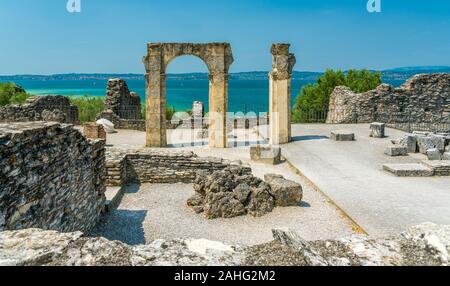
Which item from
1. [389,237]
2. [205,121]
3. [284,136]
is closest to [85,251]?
[389,237]

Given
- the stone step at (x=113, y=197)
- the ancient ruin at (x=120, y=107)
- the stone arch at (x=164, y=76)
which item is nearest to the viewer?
the stone step at (x=113, y=197)

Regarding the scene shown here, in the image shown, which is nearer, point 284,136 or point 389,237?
point 389,237

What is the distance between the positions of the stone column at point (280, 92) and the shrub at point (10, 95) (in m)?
26.8

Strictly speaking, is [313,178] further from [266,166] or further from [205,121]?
[205,121]

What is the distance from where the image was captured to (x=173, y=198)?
11055mm

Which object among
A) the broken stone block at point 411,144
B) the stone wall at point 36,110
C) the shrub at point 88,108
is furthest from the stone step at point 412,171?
the shrub at point 88,108

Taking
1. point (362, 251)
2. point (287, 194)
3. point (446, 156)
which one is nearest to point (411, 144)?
point (446, 156)

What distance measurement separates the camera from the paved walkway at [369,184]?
9219 mm

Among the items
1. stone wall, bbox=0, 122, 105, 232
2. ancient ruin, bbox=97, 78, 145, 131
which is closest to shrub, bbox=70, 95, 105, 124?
ancient ruin, bbox=97, 78, 145, 131

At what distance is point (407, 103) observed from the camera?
26344mm

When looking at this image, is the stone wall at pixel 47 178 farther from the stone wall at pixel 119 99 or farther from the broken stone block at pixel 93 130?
the stone wall at pixel 119 99

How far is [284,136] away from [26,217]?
14334 mm

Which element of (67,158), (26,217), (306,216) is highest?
(67,158)

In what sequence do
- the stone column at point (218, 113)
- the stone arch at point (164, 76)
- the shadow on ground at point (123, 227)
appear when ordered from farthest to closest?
the stone column at point (218, 113) → the stone arch at point (164, 76) → the shadow on ground at point (123, 227)
